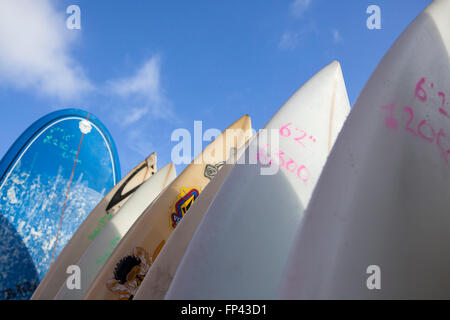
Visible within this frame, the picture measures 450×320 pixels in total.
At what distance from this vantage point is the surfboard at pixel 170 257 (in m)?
1.91

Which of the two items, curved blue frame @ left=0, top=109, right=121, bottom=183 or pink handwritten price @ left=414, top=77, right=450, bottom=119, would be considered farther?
curved blue frame @ left=0, top=109, right=121, bottom=183

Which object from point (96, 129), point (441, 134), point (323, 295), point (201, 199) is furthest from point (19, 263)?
point (441, 134)

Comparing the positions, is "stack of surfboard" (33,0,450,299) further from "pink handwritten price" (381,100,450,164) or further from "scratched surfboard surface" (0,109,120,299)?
"scratched surfboard surface" (0,109,120,299)

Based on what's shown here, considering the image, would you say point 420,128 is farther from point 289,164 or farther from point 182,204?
point 182,204

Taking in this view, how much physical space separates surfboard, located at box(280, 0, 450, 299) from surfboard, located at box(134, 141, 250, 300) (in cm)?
111

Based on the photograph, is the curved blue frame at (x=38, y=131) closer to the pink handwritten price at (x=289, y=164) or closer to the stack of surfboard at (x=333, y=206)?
the stack of surfboard at (x=333, y=206)

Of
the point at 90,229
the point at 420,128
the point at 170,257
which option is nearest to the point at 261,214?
the point at 170,257

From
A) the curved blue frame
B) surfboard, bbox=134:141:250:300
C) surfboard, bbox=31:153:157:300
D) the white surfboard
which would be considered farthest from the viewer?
the curved blue frame

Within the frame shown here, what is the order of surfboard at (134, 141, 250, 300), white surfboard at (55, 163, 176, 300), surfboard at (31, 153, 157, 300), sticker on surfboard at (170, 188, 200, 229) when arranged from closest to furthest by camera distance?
1. surfboard at (134, 141, 250, 300)
2. sticker on surfboard at (170, 188, 200, 229)
3. white surfboard at (55, 163, 176, 300)
4. surfboard at (31, 153, 157, 300)

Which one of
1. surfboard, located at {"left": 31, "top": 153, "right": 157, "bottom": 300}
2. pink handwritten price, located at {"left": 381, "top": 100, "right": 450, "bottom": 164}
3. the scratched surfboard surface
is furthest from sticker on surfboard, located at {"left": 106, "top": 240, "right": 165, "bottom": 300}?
the scratched surfboard surface

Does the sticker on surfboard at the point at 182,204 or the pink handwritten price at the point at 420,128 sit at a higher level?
the sticker on surfboard at the point at 182,204

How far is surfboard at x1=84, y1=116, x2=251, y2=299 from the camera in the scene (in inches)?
98.3

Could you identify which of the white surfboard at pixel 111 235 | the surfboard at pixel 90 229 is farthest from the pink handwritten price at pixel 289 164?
the surfboard at pixel 90 229

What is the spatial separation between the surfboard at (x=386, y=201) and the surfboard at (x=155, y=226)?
1849mm
